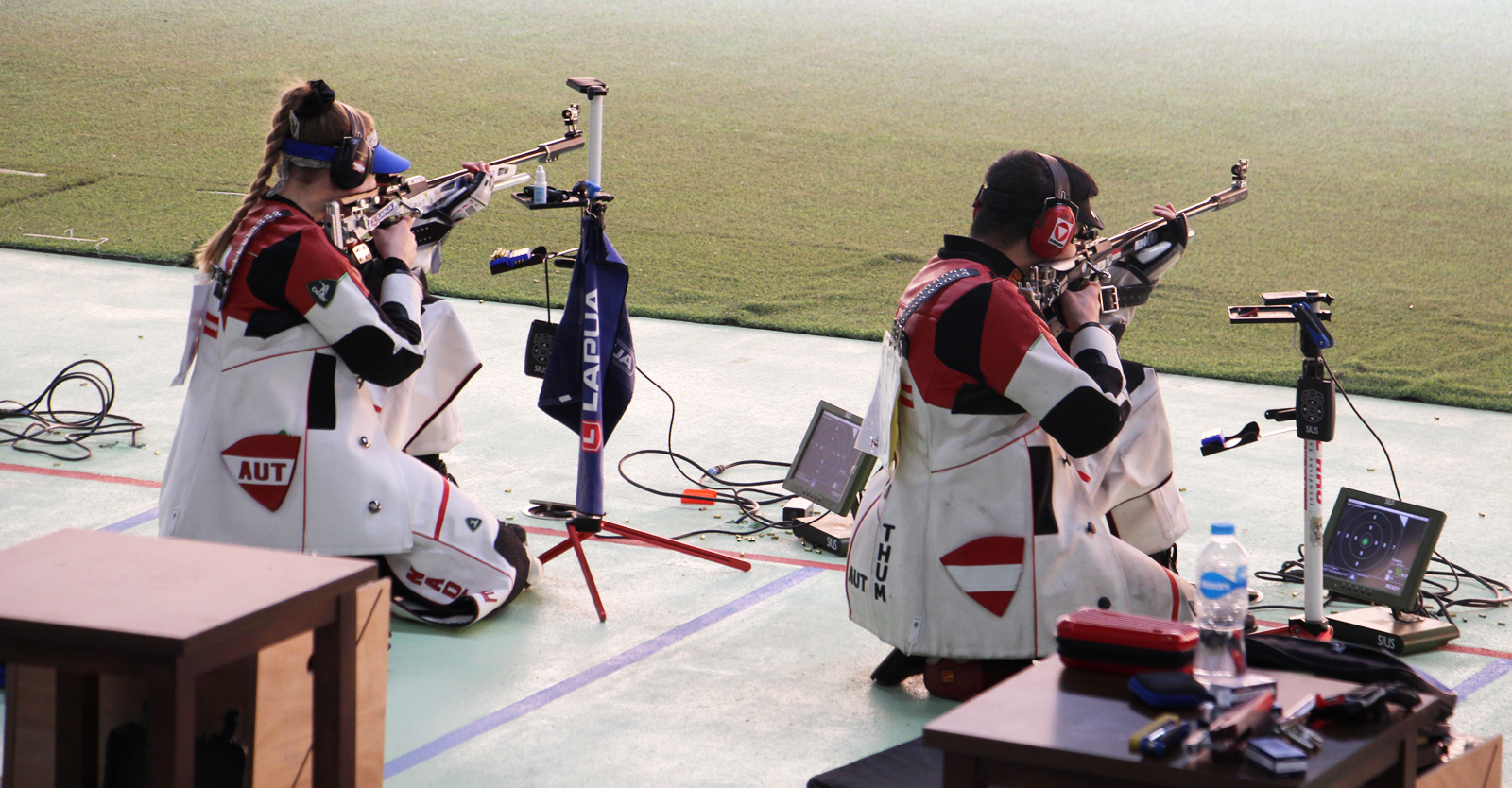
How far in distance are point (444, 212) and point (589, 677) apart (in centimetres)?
160

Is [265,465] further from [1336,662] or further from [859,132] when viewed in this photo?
[859,132]

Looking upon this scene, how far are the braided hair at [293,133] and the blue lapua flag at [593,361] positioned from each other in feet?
2.74

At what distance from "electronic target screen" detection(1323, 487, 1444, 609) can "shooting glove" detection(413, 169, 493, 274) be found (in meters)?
2.97

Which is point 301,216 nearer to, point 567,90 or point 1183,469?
point 1183,469

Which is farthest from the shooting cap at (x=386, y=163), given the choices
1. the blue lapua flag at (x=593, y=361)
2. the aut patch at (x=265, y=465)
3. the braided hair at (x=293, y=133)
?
the aut patch at (x=265, y=465)

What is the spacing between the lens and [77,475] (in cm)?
575

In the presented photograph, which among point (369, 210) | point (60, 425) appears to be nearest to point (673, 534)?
point (369, 210)

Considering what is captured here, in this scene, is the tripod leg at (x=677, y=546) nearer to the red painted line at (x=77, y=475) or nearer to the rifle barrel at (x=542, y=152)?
the rifle barrel at (x=542, y=152)

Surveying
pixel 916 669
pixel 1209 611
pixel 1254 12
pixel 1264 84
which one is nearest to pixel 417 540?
pixel 916 669

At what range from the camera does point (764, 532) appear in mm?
5469

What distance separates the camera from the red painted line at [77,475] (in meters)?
5.72

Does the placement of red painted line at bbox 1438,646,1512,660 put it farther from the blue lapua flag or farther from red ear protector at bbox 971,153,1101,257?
the blue lapua flag

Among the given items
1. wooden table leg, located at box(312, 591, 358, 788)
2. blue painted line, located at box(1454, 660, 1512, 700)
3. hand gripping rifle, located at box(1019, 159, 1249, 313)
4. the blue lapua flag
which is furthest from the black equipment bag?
the blue lapua flag

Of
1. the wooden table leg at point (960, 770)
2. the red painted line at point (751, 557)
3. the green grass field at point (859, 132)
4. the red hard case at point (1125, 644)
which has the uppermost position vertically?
the green grass field at point (859, 132)
